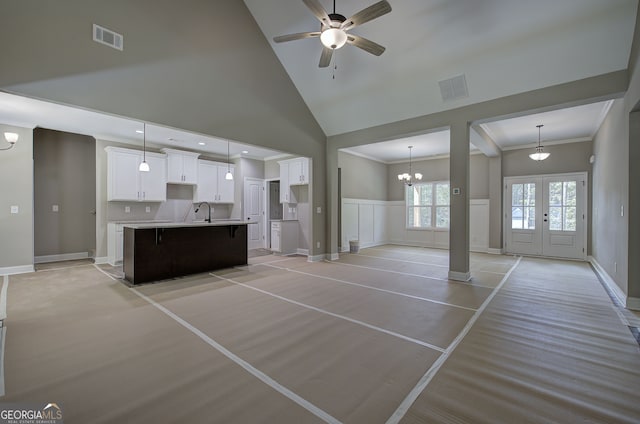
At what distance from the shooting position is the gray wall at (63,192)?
624cm

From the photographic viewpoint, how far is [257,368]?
6.91ft

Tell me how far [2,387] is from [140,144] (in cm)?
618

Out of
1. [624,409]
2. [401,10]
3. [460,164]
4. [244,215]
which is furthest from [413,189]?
[624,409]

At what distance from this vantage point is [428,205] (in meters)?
9.20

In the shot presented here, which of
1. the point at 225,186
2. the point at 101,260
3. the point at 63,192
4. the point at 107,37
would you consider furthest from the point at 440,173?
the point at 63,192

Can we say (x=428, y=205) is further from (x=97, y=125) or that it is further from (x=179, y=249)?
(x=97, y=125)

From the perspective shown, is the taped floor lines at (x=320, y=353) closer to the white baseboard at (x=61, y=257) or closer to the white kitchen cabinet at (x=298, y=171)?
the white baseboard at (x=61, y=257)

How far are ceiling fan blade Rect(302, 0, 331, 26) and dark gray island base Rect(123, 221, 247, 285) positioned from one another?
12.5 ft

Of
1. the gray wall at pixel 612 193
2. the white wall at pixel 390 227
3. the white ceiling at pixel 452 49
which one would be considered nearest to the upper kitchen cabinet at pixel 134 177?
the white ceiling at pixel 452 49

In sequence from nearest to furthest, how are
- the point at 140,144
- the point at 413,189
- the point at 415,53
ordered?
the point at 415,53, the point at 140,144, the point at 413,189

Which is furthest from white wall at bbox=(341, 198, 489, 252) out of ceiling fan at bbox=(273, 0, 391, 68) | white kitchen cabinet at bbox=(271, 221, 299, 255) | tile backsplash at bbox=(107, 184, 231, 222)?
ceiling fan at bbox=(273, 0, 391, 68)

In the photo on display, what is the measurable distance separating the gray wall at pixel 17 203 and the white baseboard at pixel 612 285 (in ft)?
31.4

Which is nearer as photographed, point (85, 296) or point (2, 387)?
point (2, 387)

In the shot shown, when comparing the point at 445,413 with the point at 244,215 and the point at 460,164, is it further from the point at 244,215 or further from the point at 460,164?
the point at 244,215
